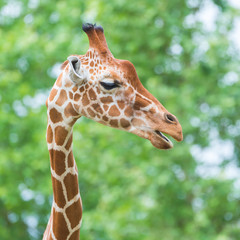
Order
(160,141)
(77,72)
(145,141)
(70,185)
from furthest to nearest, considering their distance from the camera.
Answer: (145,141), (70,185), (77,72), (160,141)

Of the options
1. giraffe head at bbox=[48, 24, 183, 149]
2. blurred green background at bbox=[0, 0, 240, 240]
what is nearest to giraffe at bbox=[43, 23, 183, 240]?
giraffe head at bbox=[48, 24, 183, 149]

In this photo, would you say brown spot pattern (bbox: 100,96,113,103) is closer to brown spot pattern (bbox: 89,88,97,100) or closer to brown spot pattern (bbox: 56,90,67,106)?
brown spot pattern (bbox: 89,88,97,100)

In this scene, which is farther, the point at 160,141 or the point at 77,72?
the point at 77,72

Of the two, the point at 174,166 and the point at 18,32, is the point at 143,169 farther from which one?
the point at 18,32

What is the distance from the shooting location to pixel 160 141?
2406 mm

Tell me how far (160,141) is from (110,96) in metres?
0.36

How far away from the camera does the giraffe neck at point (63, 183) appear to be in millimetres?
2699

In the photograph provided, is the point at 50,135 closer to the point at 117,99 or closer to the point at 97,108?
the point at 97,108

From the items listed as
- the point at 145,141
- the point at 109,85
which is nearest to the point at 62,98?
the point at 109,85

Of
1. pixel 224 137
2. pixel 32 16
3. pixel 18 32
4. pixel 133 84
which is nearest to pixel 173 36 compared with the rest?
pixel 224 137

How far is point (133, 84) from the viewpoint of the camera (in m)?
2.57

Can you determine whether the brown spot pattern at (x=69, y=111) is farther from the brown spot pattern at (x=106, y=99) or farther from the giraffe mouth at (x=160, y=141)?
the giraffe mouth at (x=160, y=141)

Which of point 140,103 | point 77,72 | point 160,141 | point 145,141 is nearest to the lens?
point 160,141

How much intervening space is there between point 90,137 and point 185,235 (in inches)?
87.5
